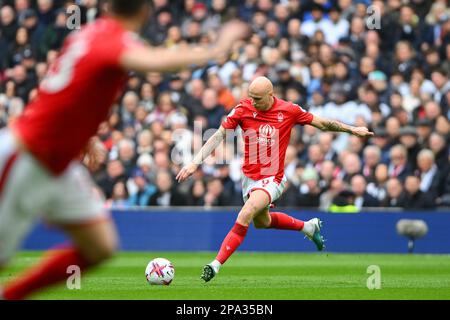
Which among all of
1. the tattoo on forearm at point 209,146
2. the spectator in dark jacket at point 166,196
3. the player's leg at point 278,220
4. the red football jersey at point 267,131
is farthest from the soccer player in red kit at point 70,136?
the spectator in dark jacket at point 166,196

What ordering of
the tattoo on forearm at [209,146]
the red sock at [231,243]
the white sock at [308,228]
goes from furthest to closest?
the white sock at [308,228]
the tattoo on forearm at [209,146]
the red sock at [231,243]

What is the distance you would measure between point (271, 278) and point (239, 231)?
1.08 m

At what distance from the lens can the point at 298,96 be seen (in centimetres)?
A: 2036

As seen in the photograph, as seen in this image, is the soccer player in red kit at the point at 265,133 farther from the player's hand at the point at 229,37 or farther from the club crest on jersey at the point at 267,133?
the player's hand at the point at 229,37

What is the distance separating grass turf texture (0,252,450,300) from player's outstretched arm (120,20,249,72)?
4.37 metres

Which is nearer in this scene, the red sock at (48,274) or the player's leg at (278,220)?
the red sock at (48,274)

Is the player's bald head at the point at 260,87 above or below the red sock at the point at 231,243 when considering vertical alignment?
above

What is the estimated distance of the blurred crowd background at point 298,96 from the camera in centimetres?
1923

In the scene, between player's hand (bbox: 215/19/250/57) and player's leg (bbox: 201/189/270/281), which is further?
player's leg (bbox: 201/189/270/281)

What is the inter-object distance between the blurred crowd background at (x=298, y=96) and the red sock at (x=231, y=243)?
6386mm

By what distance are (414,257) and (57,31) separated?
957 centimetres

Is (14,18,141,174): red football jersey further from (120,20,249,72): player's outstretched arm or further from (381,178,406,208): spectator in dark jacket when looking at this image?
(381,178,406,208): spectator in dark jacket

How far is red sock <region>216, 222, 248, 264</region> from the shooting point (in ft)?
41.1

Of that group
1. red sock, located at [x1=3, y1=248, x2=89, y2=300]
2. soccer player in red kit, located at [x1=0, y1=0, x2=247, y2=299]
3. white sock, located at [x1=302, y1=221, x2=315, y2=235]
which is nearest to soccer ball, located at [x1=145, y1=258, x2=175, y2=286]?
white sock, located at [x1=302, y1=221, x2=315, y2=235]
